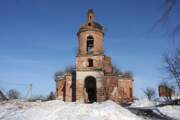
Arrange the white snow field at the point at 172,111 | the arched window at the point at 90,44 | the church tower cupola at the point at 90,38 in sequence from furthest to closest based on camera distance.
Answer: the arched window at the point at 90,44
the church tower cupola at the point at 90,38
the white snow field at the point at 172,111

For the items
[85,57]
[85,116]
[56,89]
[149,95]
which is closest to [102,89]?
[85,57]

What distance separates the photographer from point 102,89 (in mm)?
37562

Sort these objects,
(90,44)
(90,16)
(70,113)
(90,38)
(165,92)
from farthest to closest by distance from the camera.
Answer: (165,92)
(90,16)
(90,44)
(90,38)
(70,113)

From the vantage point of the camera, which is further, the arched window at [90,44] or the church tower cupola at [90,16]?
the church tower cupola at [90,16]

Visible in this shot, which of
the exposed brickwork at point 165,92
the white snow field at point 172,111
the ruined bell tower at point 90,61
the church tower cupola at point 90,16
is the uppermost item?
the church tower cupola at point 90,16

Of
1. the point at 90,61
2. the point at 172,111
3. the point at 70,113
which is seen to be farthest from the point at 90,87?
the point at 70,113

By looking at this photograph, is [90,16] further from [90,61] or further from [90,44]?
[90,61]

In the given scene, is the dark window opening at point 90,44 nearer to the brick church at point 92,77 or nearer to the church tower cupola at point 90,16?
the brick church at point 92,77

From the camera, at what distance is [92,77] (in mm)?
38781

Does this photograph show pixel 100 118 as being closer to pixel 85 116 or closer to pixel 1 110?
pixel 85 116

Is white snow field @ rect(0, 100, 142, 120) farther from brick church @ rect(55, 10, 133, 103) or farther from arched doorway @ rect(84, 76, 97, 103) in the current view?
arched doorway @ rect(84, 76, 97, 103)

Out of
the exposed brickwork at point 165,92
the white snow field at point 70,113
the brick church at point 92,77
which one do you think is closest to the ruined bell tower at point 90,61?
the brick church at point 92,77

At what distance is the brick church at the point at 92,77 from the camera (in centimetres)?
3794

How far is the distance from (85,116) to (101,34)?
2716 centimetres
